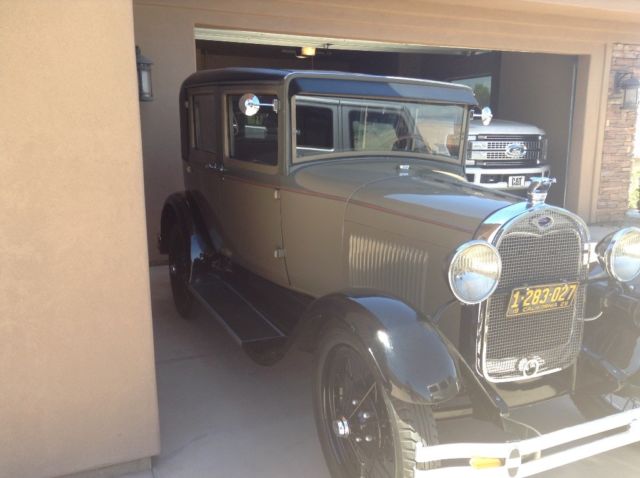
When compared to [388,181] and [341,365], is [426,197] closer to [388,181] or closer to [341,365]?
[388,181]

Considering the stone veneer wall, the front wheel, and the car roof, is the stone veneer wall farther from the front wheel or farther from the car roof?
the front wheel

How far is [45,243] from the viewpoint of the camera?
7.45 feet

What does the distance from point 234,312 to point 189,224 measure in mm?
1064

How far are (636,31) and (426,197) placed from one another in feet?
24.8

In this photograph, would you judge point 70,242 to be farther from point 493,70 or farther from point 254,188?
point 493,70

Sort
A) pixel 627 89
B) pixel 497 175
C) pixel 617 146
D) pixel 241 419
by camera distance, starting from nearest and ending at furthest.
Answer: pixel 241 419, pixel 497 175, pixel 627 89, pixel 617 146

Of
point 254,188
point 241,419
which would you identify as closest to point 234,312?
point 241,419

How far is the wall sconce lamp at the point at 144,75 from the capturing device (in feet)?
17.8

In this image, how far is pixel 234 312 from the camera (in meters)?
3.53

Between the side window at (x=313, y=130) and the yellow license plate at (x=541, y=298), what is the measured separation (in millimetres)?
1489

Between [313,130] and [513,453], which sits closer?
[513,453]

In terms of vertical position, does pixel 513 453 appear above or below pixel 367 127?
below

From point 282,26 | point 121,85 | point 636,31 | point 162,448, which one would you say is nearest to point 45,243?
point 121,85

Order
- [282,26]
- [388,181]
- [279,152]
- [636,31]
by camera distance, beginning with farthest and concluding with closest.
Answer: [636,31]
[282,26]
[279,152]
[388,181]
